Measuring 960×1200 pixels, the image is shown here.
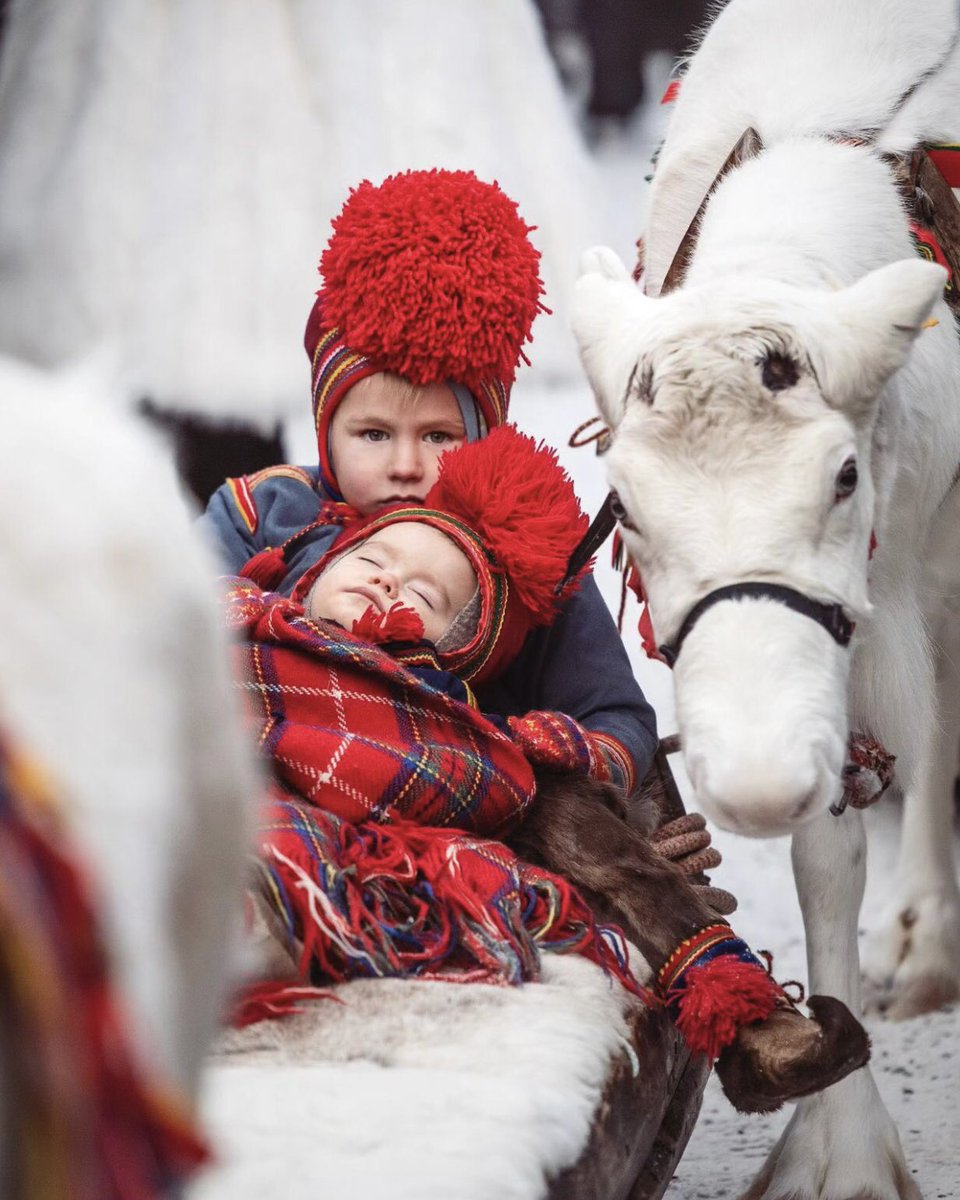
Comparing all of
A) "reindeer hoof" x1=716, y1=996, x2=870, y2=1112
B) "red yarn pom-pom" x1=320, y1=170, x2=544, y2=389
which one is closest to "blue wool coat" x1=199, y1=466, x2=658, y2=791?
"red yarn pom-pom" x1=320, y1=170, x2=544, y2=389

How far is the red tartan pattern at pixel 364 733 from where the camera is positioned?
3.91ft

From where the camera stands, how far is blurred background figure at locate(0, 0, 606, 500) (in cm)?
265

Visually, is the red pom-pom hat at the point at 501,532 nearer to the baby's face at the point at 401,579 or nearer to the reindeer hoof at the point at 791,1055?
the baby's face at the point at 401,579

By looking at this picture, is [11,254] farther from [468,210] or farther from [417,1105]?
[417,1105]

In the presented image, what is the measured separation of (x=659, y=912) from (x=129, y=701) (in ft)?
2.63

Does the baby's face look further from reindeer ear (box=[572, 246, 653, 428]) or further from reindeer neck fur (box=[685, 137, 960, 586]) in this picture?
reindeer neck fur (box=[685, 137, 960, 586])

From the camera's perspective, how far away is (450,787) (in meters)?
1.22

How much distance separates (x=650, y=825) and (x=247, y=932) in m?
0.50

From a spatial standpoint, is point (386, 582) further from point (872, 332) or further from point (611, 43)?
point (611, 43)

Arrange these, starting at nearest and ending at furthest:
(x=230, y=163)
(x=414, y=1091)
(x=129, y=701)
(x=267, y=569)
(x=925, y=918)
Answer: (x=129, y=701), (x=414, y=1091), (x=267, y=569), (x=925, y=918), (x=230, y=163)

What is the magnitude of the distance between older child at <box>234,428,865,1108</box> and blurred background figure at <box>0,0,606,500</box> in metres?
1.27

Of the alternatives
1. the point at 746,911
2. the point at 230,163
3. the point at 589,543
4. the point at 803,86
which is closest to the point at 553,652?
the point at 589,543

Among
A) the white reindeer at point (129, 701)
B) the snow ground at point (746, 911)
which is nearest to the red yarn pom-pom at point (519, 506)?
the snow ground at point (746, 911)

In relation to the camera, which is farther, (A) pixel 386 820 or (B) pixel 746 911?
(B) pixel 746 911
